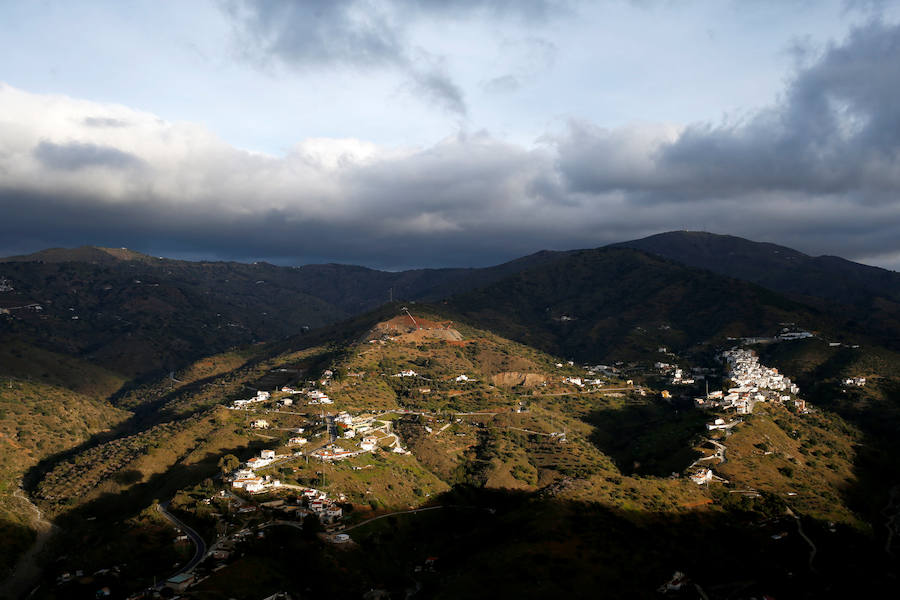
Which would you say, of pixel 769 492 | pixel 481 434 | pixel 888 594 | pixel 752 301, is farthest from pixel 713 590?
pixel 752 301

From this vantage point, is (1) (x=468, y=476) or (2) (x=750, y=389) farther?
(2) (x=750, y=389)

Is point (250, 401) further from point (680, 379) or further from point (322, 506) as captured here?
point (680, 379)

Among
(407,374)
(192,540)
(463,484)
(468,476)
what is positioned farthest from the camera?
(407,374)

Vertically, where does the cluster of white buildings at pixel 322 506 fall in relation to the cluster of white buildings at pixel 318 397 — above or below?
below

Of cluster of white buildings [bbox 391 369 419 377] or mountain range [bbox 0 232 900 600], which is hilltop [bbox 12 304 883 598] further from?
cluster of white buildings [bbox 391 369 419 377]

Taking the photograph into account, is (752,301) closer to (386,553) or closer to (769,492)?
(769,492)

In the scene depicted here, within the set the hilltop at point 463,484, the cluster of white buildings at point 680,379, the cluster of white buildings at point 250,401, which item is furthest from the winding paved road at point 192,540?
the cluster of white buildings at point 680,379

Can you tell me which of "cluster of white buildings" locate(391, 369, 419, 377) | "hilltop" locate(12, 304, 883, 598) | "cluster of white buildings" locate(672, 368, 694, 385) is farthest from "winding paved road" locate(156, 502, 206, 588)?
"cluster of white buildings" locate(672, 368, 694, 385)

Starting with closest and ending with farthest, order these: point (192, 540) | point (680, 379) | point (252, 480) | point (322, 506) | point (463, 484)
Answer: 1. point (192, 540)
2. point (322, 506)
3. point (252, 480)
4. point (463, 484)
5. point (680, 379)

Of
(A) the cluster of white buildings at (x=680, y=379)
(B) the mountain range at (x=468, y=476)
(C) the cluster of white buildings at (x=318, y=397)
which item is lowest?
(B) the mountain range at (x=468, y=476)

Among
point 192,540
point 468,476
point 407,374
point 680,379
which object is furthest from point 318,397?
point 680,379

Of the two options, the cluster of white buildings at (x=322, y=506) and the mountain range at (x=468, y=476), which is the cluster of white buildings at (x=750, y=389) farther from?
the cluster of white buildings at (x=322, y=506)
